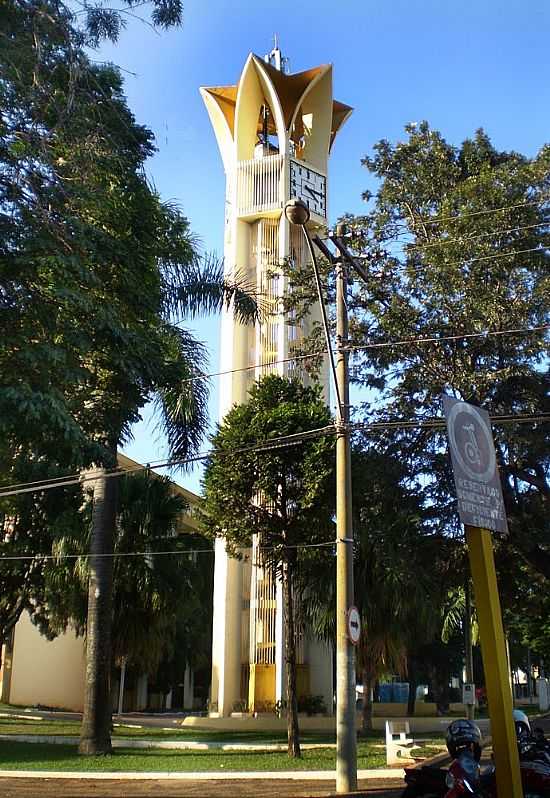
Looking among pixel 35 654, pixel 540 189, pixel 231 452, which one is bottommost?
pixel 35 654

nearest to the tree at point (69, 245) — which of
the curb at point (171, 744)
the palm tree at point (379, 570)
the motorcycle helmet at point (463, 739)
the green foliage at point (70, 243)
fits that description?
the green foliage at point (70, 243)

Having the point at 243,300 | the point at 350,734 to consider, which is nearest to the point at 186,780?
the point at 350,734

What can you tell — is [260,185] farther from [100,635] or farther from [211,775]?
[211,775]

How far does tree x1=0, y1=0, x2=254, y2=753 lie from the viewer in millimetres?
10430

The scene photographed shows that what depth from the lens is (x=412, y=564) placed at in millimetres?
18969

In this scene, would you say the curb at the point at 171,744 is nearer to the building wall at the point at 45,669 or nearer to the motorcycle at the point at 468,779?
the motorcycle at the point at 468,779

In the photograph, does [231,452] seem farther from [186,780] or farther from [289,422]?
[186,780]

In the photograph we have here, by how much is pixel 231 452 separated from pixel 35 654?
26865mm

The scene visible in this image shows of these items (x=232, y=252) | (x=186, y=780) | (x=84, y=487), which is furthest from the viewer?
(x=232, y=252)

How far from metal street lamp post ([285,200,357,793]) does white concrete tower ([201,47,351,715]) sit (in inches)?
599

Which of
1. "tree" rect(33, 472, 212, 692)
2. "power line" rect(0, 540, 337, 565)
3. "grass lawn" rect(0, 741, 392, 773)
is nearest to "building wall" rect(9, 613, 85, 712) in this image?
"power line" rect(0, 540, 337, 565)

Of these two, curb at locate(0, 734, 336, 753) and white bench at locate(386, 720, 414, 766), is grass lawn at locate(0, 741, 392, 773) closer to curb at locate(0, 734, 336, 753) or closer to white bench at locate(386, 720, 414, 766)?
white bench at locate(386, 720, 414, 766)

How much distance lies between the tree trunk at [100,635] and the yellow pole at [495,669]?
1018 cm

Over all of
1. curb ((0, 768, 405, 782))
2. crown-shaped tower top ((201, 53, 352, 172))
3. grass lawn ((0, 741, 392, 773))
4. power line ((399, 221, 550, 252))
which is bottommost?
curb ((0, 768, 405, 782))
